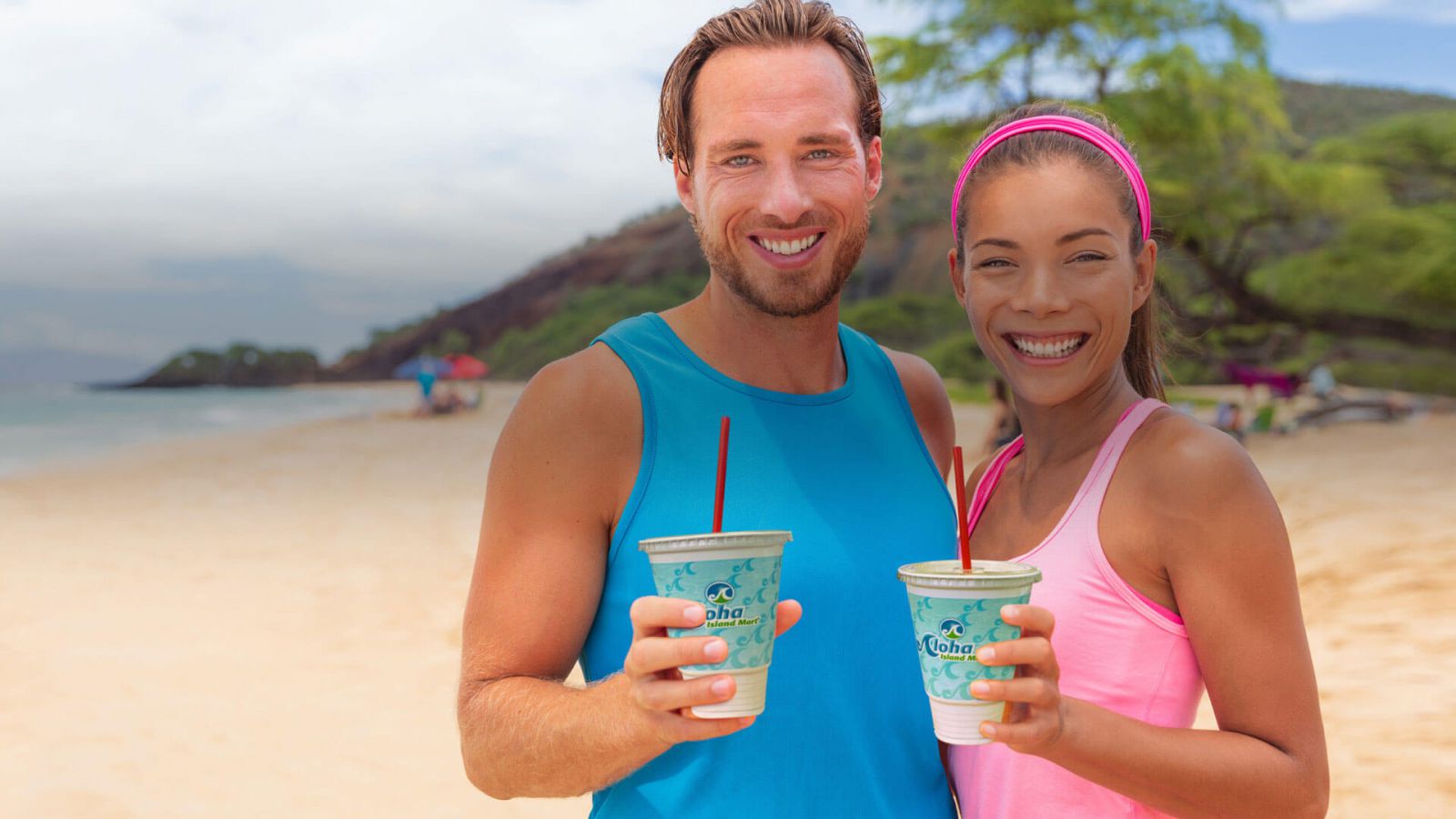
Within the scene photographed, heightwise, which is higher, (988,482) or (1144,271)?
(1144,271)

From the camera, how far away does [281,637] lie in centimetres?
803

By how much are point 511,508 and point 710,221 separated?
26.6 inches

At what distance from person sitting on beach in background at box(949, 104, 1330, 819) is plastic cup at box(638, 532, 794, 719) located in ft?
1.07

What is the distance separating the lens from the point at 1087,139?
212cm

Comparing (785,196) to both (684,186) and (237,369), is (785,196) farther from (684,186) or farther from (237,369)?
(237,369)

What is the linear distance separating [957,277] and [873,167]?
0.30 metres

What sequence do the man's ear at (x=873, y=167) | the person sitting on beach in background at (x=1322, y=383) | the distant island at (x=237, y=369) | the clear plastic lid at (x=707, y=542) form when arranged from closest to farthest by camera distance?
the clear plastic lid at (x=707, y=542) → the man's ear at (x=873, y=167) → the person sitting on beach in background at (x=1322, y=383) → the distant island at (x=237, y=369)

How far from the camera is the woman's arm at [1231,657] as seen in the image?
5.57 ft

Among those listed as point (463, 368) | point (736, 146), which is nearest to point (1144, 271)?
point (736, 146)

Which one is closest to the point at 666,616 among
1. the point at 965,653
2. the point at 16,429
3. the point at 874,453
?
the point at 965,653

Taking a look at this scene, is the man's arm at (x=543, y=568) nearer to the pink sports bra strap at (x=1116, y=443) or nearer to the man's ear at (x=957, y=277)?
the pink sports bra strap at (x=1116, y=443)

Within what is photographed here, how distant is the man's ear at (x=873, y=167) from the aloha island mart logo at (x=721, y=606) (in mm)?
1008

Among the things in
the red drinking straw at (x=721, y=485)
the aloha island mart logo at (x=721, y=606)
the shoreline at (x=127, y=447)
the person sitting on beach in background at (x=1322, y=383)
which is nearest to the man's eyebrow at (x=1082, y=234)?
the red drinking straw at (x=721, y=485)

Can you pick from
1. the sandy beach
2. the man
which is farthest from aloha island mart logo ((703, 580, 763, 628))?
the sandy beach
